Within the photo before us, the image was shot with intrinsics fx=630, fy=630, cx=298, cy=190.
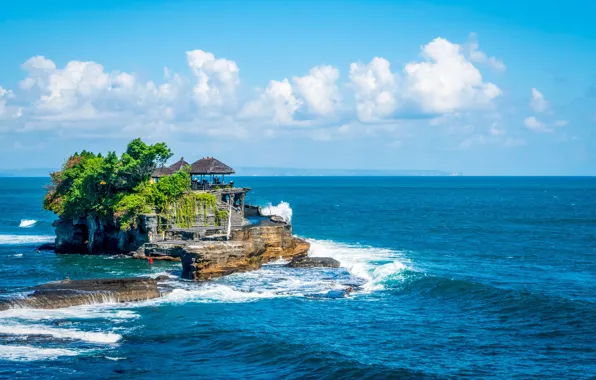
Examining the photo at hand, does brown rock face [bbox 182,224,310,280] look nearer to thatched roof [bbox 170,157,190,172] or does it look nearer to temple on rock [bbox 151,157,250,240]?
temple on rock [bbox 151,157,250,240]

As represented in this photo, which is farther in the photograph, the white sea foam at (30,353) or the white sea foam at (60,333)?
the white sea foam at (60,333)

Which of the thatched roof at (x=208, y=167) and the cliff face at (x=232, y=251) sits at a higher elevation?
the thatched roof at (x=208, y=167)

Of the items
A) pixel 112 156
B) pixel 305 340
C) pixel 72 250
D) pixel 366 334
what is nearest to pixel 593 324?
pixel 366 334

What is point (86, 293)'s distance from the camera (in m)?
38.6

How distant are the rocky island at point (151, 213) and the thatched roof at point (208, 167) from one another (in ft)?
0.33

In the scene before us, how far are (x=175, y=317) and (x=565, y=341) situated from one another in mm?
21157

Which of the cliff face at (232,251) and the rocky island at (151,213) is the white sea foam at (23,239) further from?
the cliff face at (232,251)

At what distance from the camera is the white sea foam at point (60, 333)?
31.3 m

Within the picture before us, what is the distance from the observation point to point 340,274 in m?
49.8

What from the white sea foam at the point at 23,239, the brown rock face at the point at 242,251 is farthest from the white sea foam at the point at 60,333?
the white sea foam at the point at 23,239

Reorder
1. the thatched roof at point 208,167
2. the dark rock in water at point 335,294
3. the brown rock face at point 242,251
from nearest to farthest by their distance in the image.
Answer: the dark rock in water at point 335,294 → the brown rock face at point 242,251 → the thatched roof at point 208,167

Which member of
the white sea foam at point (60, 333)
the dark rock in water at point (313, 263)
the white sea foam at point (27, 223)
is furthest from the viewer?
the white sea foam at point (27, 223)

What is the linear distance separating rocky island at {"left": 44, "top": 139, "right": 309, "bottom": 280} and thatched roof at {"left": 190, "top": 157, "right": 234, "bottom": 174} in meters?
0.10

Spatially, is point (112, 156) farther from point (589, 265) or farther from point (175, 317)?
point (589, 265)
